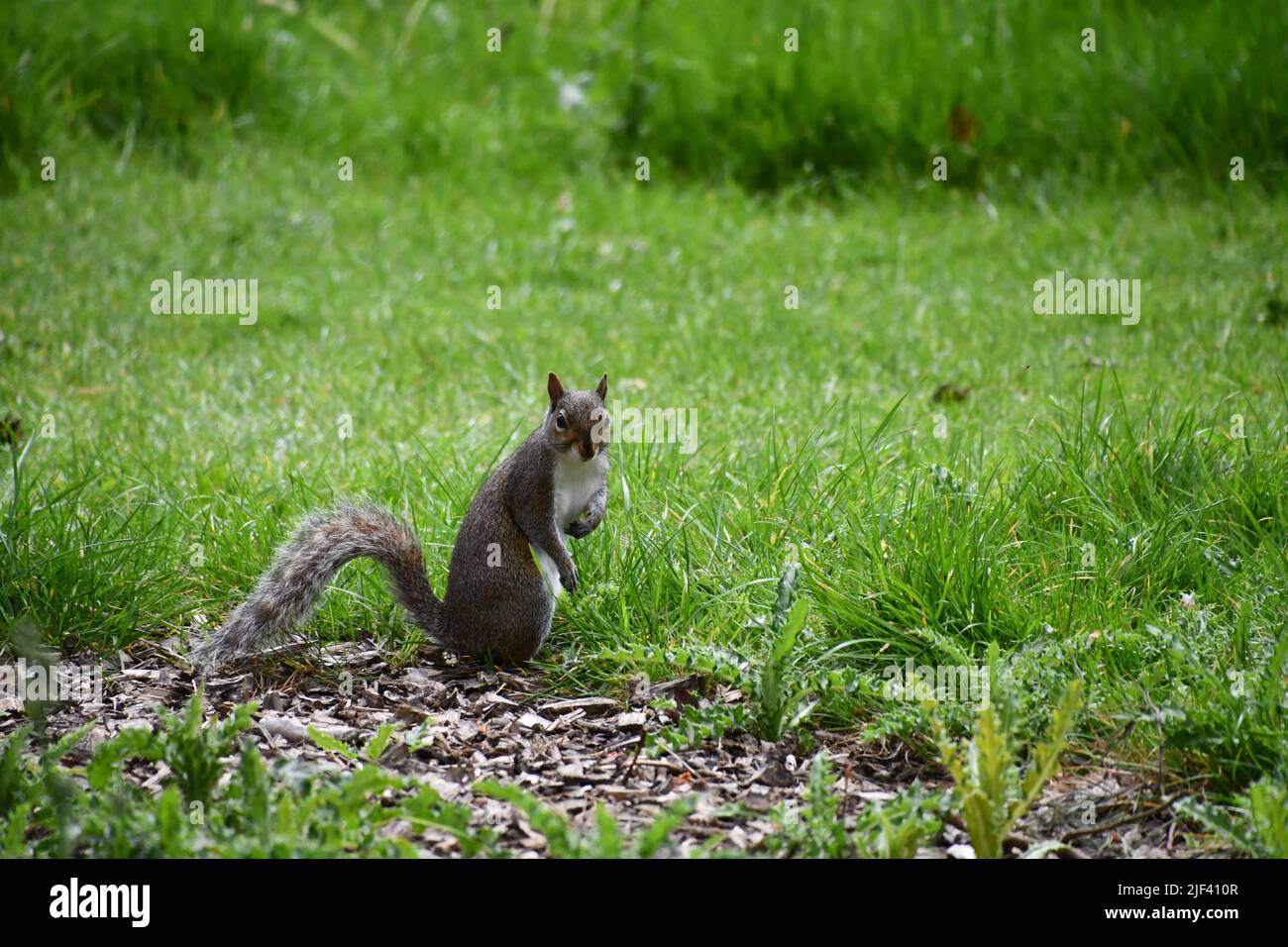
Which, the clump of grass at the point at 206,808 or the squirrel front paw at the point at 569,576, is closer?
the clump of grass at the point at 206,808

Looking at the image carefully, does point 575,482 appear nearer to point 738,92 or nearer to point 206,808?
point 206,808

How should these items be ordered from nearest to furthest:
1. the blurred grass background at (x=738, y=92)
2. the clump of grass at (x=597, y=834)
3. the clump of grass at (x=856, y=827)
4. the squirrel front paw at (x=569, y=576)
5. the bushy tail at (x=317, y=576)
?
the clump of grass at (x=597, y=834) → the clump of grass at (x=856, y=827) → the bushy tail at (x=317, y=576) → the squirrel front paw at (x=569, y=576) → the blurred grass background at (x=738, y=92)

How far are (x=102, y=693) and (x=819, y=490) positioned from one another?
7.36ft

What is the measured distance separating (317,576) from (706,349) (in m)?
3.40

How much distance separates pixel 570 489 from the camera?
3.80m

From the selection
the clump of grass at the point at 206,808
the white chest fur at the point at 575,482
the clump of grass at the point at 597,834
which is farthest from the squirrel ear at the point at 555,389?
the clump of grass at the point at 597,834

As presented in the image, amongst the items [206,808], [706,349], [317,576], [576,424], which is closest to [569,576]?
[576,424]

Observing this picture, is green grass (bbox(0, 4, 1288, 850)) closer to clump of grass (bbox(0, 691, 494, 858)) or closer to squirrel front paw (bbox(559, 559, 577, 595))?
squirrel front paw (bbox(559, 559, 577, 595))

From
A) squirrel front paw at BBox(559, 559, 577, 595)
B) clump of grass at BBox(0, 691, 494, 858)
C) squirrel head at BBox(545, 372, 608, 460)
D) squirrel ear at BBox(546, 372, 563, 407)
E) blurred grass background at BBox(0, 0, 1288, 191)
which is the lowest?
clump of grass at BBox(0, 691, 494, 858)

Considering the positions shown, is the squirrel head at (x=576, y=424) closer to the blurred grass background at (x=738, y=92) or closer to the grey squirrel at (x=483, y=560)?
the grey squirrel at (x=483, y=560)

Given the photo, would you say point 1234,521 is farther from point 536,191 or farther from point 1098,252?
point 536,191

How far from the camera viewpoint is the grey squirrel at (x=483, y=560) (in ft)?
11.6

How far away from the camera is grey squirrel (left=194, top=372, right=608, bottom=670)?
3.55 m

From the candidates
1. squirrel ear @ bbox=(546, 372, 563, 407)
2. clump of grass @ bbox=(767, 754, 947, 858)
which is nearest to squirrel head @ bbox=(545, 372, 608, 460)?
squirrel ear @ bbox=(546, 372, 563, 407)
